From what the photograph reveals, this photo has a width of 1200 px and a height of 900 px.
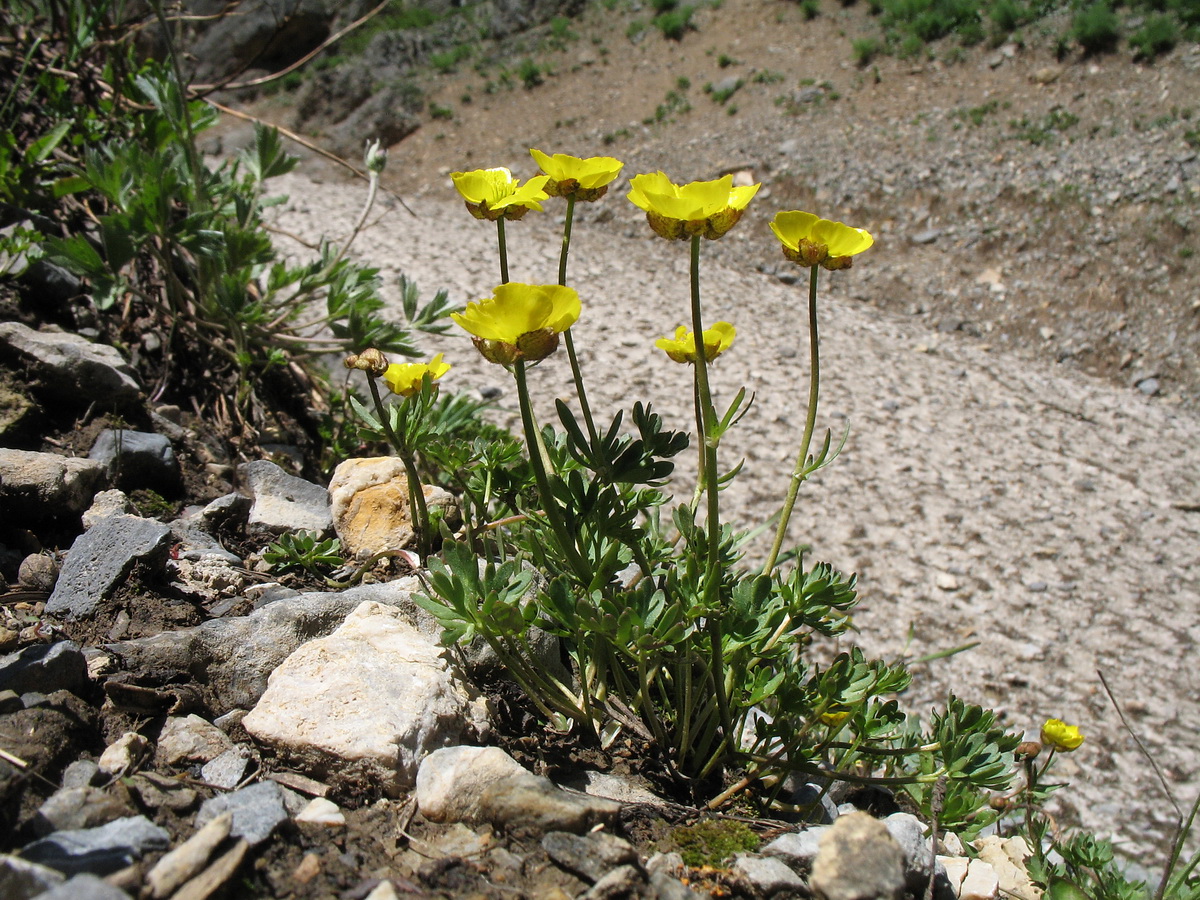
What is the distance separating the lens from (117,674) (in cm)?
125

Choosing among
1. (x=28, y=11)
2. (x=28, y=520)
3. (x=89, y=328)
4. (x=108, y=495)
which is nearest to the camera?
(x=28, y=520)

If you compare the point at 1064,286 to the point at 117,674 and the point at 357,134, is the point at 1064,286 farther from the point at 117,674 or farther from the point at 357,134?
the point at 357,134

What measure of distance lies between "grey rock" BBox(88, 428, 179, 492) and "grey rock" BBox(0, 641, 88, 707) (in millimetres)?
727

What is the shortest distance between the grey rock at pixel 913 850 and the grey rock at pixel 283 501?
1.35 meters

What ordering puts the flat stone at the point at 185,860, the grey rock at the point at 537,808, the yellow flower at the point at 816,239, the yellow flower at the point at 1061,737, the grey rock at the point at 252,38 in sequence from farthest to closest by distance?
the grey rock at the point at 252,38
the yellow flower at the point at 1061,737
the yellow flower at the point at 816,239
the grey rock at the point at 537,808
the flat stone at the point at 185,860

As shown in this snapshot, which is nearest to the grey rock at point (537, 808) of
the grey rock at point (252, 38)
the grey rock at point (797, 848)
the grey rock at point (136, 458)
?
the grey rock at point (797, 848)

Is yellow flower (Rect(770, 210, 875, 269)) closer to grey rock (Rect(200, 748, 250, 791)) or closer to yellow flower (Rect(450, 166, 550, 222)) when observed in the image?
yellow flower (Rect(450, 166, 550, 222))

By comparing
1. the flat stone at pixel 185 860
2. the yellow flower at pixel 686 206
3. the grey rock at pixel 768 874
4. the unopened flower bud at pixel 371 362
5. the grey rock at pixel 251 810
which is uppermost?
the yellow flower at pixel 686 206

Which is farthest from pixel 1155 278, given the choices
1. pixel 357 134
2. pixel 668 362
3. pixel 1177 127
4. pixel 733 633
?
pixel 357 134

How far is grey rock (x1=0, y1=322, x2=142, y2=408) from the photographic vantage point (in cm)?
194

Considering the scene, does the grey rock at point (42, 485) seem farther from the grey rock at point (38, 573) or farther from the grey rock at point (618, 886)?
the grey rock at point (618, 886)

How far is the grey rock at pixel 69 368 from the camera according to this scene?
6.36 ft

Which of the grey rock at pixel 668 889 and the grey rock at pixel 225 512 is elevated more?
the grey rock at pixel 225 512

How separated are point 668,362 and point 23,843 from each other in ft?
11.3
